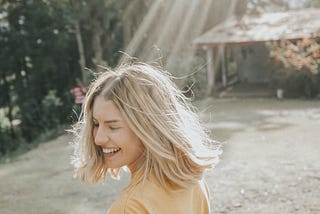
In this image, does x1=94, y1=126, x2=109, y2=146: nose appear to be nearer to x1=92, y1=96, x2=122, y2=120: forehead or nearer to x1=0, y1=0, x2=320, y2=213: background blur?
x1=92, y1=96, x2=122, y2=120: forehead

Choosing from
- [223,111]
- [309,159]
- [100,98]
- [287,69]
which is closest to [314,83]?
[287,69]

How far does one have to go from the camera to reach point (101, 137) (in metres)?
1.65

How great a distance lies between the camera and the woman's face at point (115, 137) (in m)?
1.58

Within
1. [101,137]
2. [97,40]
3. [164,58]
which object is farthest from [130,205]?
[97,40]

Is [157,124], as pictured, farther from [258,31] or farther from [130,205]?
[258,31]

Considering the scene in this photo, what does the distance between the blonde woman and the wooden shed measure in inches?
757

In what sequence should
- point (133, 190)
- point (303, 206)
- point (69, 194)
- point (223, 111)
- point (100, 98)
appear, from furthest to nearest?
point (223, 111)
point (69, 194)
point (303, 206)
point (100, 98)
point (133, 190)

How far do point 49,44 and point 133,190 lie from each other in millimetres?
23792

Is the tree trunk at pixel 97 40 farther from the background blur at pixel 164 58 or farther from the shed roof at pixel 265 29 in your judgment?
the shed roof at pixel 265 29

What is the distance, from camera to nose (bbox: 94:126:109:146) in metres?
1.64

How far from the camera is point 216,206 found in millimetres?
6465

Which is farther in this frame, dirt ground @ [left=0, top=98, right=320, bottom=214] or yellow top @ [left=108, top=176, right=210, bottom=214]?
dirt ground @ [left=0, top=98, right=320, bottom=214]

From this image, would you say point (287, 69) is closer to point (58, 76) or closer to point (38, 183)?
point (58, 76)

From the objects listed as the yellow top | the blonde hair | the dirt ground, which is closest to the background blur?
the dirt ground
